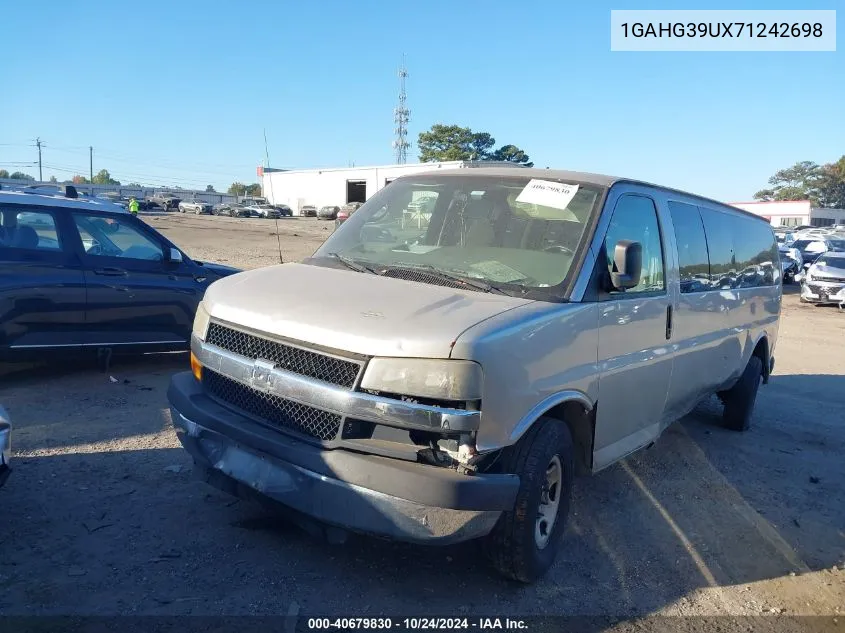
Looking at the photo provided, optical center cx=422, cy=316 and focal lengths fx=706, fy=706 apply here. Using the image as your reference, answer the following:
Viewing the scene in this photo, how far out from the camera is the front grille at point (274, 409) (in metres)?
3.21

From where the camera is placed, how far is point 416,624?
3.21 metres

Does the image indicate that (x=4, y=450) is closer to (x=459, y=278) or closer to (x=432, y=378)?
(x=432, y=378)

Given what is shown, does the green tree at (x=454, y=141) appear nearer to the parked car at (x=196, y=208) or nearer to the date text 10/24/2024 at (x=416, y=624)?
the parked car at (x=196, y=208)

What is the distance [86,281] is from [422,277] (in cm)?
433

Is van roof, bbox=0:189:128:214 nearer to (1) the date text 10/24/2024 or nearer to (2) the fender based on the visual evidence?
(1) the date text 10/24/2024

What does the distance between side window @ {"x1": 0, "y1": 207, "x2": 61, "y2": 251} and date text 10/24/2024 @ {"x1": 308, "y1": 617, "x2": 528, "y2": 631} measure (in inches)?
198

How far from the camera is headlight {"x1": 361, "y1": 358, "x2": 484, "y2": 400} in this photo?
2.97 meters

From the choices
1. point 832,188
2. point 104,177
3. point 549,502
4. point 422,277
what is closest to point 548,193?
point 422,277

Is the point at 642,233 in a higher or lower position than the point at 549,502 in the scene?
higher

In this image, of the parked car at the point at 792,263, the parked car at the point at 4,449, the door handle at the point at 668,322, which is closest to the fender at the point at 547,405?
the door handle at the point at 668,322

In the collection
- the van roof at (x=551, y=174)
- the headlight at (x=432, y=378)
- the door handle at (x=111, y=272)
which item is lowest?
the headlight at (x=432, y=378)

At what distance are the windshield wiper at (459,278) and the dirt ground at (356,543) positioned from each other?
1.45 m

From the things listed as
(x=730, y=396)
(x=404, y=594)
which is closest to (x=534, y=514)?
(x=404, y=594)

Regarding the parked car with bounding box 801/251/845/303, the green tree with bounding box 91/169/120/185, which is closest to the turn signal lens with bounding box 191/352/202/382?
the parked car with bounding box 801/251/845/303
